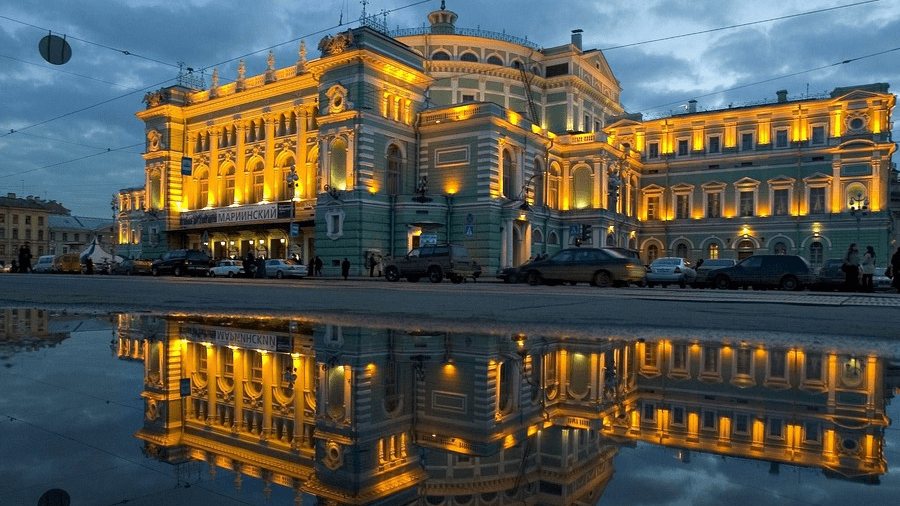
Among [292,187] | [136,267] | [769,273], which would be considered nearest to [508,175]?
[292,187]

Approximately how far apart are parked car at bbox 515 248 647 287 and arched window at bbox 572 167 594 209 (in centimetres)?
2455

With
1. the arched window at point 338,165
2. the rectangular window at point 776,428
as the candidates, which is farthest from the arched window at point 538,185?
the rectangular window at point 776,428

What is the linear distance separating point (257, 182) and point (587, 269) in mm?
33017

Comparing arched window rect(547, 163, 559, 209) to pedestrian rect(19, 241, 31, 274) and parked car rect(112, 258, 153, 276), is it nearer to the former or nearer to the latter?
parked car rect(112, 258, 153, 276)

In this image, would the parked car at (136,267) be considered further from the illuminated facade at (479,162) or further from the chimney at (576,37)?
the chimney at (576,37)

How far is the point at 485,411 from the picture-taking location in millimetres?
3875

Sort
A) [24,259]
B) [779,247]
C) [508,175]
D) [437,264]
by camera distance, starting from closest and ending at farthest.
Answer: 1. [437,264]
2. [508,175]
3. [24,259]
4. [779,247]

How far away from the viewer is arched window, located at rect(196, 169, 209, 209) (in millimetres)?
55188

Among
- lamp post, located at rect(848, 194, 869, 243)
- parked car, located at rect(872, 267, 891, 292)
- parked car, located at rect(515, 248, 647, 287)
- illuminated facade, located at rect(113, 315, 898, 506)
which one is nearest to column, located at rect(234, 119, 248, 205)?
parked car, located at rect(515, 248, 647, 287)

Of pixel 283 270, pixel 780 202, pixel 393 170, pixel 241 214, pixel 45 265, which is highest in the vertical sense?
pixel 393 170

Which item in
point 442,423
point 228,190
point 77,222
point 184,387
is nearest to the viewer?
point 442,423

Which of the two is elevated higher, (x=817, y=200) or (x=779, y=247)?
(x=817, y=200)

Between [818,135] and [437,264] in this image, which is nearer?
[437,264]

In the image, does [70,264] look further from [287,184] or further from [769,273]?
[769,273]
